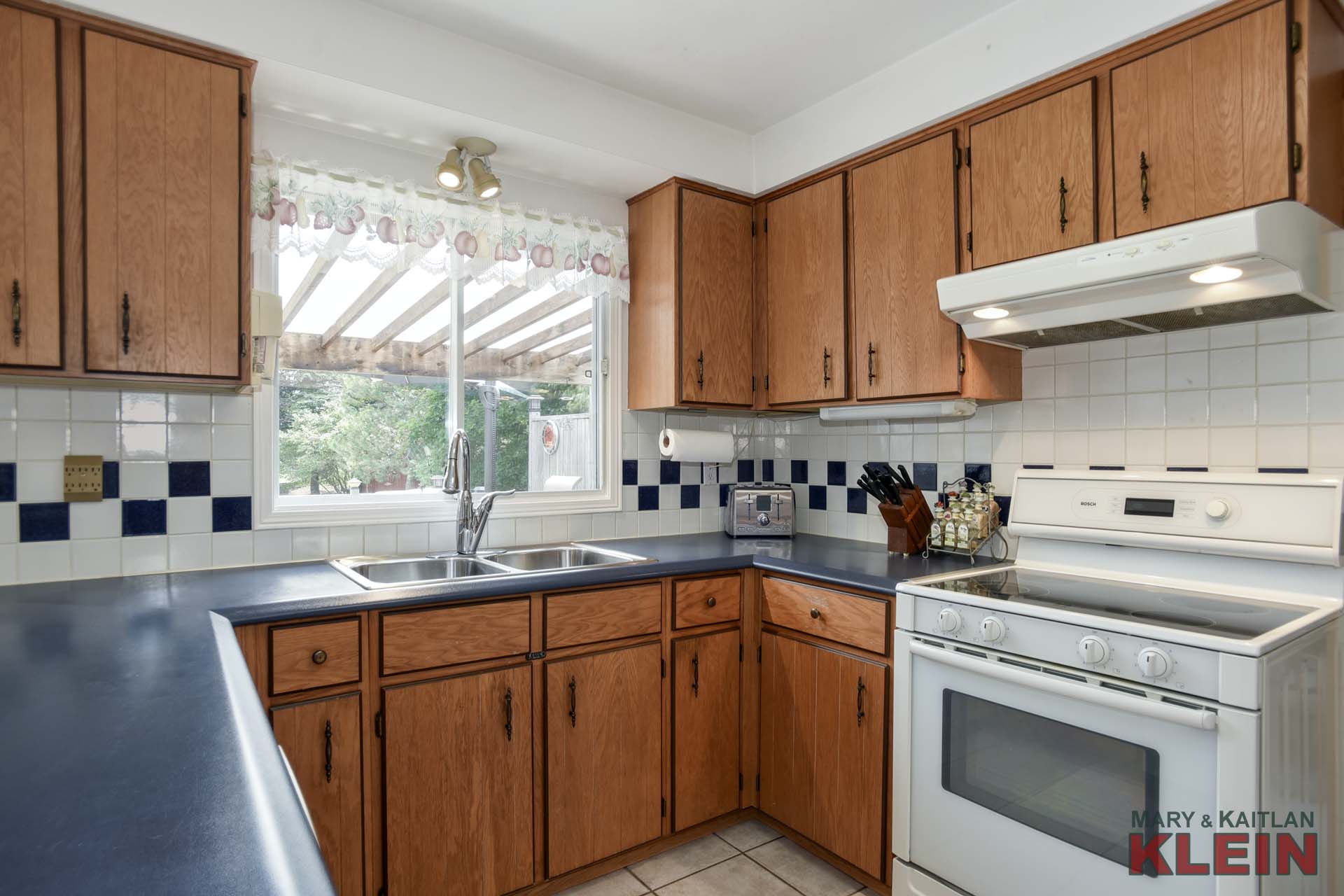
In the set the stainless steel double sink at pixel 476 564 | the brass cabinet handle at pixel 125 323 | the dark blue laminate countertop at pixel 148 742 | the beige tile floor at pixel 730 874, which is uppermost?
the brass cabinet handle at pixel 125 323

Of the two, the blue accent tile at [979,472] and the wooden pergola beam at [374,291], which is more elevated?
the wooden pergola beam at [374,291]

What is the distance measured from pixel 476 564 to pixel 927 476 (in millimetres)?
1561

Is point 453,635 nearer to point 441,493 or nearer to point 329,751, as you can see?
point 329,751

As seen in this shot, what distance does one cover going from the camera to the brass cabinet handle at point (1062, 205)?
1940 millimetres

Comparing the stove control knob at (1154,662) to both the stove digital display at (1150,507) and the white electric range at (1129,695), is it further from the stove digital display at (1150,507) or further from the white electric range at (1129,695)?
the stove digital display at (1150,507)

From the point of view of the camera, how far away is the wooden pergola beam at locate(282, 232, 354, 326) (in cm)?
225

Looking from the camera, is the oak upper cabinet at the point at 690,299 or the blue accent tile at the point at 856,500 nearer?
the oak upper cabinet at the point at 690,299

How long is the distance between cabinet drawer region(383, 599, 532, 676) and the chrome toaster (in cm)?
109

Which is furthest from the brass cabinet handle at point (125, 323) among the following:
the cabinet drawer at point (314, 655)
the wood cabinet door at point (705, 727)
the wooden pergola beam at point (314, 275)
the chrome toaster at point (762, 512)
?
the chrome toaster at point (762, 512)

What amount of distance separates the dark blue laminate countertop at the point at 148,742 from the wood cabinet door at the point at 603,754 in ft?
1.52

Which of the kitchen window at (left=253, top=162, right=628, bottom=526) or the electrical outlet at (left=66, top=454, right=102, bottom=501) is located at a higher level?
the kitchen window at (left=253, top=162, right=628, bottom=526)

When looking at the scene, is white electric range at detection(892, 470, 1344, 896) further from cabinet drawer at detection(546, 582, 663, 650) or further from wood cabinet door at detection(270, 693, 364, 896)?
wood cabinet door at detection(270, 693, 364, 896)

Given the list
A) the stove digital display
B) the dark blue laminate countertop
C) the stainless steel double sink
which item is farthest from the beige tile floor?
the stove digital display

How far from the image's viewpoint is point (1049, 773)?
1640mm
